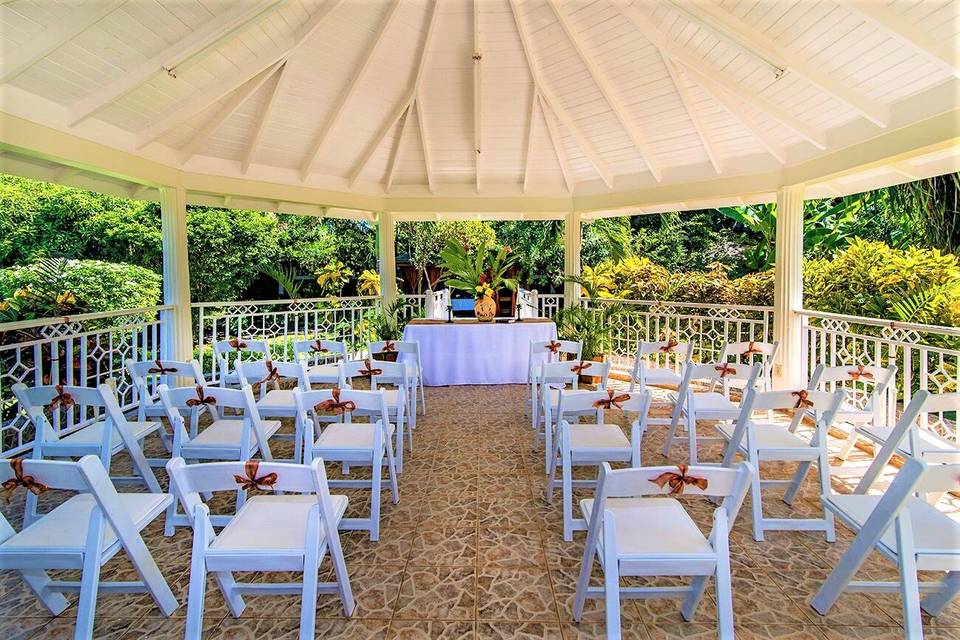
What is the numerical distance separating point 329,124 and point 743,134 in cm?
566

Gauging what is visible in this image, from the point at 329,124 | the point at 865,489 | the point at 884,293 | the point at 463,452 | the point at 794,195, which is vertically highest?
the point at 329,124

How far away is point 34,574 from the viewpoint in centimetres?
228

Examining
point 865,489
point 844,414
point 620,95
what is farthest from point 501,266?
point 865,489

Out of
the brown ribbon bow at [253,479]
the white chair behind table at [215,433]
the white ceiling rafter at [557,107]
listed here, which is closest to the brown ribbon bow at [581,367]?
the white chair behind table at [215,433]

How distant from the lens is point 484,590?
256 centimetres

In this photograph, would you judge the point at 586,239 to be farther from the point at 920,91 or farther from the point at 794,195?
the point at 920,91

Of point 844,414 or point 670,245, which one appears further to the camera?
point 670,245

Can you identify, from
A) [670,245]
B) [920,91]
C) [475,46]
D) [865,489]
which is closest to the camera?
[865,489]

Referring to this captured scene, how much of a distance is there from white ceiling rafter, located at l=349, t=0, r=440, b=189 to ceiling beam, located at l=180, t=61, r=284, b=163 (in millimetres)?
1710

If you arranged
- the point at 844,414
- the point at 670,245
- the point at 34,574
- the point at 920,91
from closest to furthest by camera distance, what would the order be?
1. the point at 34,574
2. the point at 844,414
3. the point at 920,91
4. the point at 670,245

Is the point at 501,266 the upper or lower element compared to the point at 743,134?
lower

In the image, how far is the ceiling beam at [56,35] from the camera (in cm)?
391

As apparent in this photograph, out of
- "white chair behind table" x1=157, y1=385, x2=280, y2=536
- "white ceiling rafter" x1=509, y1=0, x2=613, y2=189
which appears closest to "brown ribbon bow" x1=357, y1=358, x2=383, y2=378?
"white chair behind table" x1=157, y1=385, x2=280, y2=536

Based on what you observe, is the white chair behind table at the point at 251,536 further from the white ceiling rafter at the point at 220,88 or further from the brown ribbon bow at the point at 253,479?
the white ceiling rafter at the point at 220,88
